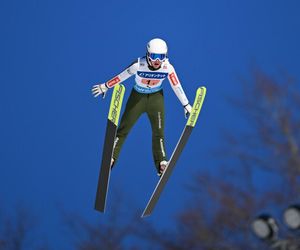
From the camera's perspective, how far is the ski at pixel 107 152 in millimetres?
5938

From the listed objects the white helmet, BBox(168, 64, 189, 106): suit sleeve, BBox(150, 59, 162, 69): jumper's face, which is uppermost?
the white helmet

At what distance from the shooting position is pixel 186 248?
1436cm

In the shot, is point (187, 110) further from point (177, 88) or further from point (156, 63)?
point (156, 63)

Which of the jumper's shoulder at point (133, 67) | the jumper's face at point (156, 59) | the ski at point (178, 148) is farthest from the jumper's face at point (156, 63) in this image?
the ski at point (178, 148)

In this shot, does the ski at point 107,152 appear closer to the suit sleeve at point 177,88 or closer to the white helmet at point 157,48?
the white helmet at point 157,48

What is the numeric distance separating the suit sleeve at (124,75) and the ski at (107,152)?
1.09 ft

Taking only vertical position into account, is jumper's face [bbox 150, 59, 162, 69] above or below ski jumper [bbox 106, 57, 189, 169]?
above

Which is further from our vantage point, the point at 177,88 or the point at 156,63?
the point at 177,88

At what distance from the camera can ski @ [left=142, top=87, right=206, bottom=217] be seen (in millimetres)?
6238

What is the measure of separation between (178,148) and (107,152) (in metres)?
0.70

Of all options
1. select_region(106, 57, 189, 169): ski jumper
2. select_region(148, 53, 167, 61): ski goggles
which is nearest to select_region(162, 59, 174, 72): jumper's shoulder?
select_region(106, 57, 189, 169): ski jumper

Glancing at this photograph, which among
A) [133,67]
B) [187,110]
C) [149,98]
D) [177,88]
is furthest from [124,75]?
[187,110]

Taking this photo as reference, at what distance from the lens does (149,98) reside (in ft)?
21.1

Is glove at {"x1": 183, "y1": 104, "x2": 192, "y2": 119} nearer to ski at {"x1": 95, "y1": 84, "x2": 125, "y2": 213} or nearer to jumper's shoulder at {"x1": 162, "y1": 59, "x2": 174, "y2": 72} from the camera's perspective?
jumper's shoulder at {"x1": 162, "y1": 59, "x2": 174, "y2": 72}
